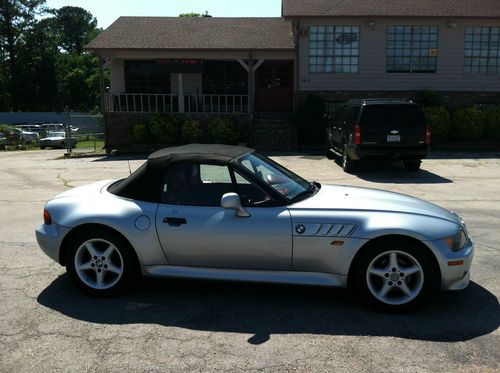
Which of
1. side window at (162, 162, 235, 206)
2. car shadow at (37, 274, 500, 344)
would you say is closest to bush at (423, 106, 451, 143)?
car shadow at (37, 274, 500, 344)

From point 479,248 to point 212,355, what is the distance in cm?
397

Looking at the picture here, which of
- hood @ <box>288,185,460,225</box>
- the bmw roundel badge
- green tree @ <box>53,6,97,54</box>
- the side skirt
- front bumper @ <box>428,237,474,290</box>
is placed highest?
green tree @ <box>53,6,97,54</box>

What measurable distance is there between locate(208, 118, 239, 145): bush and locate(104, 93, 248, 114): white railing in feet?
6.99

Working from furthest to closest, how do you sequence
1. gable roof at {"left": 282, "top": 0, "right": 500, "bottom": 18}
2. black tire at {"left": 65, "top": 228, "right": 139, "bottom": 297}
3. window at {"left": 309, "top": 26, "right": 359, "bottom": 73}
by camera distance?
window at {"left": 309, "top": 26, "right": 359, "bottom": 73} < gable roof at {"left": 282, "top": 0, "right": 500, "bottom": 18} < black tire at {"left": 65, "top": 228, "right": 139, "bottom": 297}

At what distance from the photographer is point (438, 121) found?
18.3m

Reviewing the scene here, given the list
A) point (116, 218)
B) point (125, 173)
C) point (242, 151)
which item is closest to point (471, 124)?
point (125, 173)

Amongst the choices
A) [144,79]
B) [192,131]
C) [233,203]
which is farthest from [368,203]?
[144,79]

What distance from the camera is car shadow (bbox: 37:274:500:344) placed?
3872mm

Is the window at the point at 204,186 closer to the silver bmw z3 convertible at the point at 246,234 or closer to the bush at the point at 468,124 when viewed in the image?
the silver bmw z3 convertible at the point at 246,234

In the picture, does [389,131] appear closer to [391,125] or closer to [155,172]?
[391,125]

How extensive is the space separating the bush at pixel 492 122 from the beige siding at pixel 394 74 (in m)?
2.18

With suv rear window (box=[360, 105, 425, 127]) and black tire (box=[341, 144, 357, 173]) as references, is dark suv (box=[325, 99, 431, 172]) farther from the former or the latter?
black tire (box=[341, 144, 357, 173])

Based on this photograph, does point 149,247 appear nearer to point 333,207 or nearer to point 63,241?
point 63,241

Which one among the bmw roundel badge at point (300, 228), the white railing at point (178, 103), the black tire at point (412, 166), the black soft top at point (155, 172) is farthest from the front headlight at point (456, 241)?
the white railing at point (178, 103)
